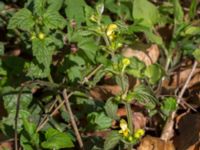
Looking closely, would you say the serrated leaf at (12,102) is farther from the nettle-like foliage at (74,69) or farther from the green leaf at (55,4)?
the green leaf at (55,4)

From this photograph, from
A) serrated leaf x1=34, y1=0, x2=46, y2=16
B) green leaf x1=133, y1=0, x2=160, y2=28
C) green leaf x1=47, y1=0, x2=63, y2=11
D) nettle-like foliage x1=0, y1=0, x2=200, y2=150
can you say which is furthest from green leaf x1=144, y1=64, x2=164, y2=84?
serrated leaf x1=34, y1=0, x2=46, y2=16

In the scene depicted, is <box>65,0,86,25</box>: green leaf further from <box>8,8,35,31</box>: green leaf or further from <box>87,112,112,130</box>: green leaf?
<box>87,112,112,130</box>: green leaf

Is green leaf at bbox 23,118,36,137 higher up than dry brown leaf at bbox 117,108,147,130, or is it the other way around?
green leaf at bbox 23,118,36,137

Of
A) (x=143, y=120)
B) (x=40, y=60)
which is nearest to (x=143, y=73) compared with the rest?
(x=143, y=120)

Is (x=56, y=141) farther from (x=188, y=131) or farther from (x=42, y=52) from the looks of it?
(x=188, y=131)

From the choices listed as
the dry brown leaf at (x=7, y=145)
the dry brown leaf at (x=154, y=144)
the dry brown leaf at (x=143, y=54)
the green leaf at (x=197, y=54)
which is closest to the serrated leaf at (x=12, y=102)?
the dry brown leaf at (x=7, y=145)

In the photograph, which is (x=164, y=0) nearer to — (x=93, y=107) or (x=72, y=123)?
(x=93, y=107)
